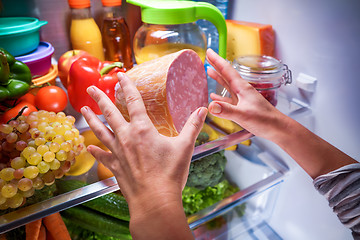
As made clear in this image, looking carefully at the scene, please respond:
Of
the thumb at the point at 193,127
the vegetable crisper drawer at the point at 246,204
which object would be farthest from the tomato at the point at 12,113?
the vegetable crisper drawer at the point at 246,204

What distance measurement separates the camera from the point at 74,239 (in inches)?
34.8

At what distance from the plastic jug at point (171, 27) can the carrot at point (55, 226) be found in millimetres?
562

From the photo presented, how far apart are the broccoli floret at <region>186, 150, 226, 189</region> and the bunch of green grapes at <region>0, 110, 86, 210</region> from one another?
0.42 meters

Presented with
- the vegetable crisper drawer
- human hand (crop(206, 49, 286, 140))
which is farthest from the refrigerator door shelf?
human hand (crop(206, 49, 286, 140))

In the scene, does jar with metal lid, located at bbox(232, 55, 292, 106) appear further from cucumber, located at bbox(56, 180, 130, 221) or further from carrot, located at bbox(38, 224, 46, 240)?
carrot, located at bbox(38, 224, 46, 240)

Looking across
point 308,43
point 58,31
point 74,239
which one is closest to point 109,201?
point 74,239

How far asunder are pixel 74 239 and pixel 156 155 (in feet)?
1.86

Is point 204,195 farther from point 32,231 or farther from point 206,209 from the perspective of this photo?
point 32,231

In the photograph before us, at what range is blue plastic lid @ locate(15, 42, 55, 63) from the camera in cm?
88

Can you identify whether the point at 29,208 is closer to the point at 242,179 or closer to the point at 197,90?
the point at 197,90

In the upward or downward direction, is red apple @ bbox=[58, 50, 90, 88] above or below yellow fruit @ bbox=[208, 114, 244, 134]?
above

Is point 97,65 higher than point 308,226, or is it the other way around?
point 97,65

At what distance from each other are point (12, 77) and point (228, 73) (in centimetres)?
63

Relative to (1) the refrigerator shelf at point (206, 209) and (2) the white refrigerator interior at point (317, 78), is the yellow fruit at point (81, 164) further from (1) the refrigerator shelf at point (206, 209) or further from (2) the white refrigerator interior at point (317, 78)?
(2) the white refrigerator interior at point (317, 78)
